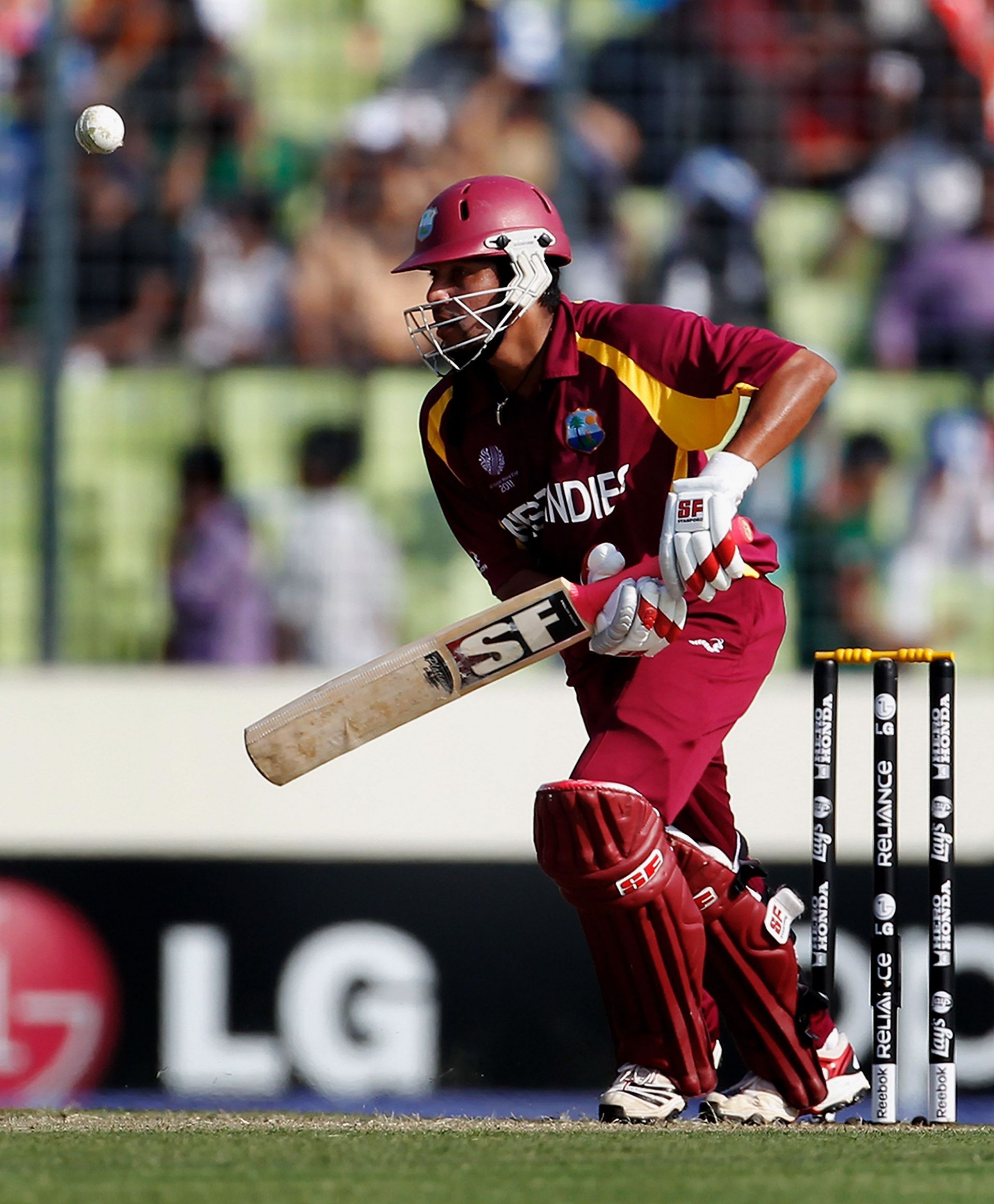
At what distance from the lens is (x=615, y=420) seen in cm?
373

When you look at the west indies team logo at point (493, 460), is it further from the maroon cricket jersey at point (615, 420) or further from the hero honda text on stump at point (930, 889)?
the hero honda text on stump at point (930, 889)

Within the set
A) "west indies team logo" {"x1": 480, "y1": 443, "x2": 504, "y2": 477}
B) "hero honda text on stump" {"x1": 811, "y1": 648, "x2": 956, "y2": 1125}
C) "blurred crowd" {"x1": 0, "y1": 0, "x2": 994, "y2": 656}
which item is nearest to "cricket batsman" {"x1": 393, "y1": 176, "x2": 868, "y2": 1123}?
"west indies team logo" {"x1": 480, "y1": 443, "x2": 504, "y2": 477}

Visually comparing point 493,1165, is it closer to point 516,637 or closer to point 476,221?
point 516,637

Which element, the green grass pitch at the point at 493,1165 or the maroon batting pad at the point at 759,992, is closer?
the green grass pitch at the point at 493,1165

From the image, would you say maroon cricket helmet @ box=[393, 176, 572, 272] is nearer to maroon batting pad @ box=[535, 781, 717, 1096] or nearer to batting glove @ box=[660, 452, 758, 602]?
batting glove @ box=[660, 452, 758, 602]

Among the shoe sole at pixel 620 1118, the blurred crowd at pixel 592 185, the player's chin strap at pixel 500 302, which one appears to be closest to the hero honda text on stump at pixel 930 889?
the shoe sole at pixel 620 1118

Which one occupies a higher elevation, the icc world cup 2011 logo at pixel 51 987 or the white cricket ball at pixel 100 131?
the white cricket ball at pixel 100 131

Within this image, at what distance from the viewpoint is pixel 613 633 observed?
3520 millimetres

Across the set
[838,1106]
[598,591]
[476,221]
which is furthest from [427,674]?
[838,1106]

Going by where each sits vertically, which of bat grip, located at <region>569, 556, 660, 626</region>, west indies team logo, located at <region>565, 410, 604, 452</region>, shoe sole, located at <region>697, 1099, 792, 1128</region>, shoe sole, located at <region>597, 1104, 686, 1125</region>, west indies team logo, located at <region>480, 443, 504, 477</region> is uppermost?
west indies team logo, located at <region>565, 410, 604, 452</region>

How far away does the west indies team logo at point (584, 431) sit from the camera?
12.2ft

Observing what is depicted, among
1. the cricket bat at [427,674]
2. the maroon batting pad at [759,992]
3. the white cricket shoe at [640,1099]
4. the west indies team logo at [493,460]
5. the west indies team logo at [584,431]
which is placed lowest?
the white cricket shoe at [640,1099]

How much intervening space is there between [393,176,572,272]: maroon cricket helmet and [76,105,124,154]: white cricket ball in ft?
3.76

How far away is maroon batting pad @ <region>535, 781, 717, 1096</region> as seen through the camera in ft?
11.4
